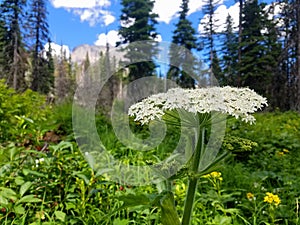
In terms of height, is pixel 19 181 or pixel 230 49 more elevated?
pixel 230 49

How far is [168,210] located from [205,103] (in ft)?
0.95

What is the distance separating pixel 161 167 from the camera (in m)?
0.84

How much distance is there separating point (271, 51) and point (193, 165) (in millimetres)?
20185

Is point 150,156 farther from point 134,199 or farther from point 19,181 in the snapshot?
point 134,199

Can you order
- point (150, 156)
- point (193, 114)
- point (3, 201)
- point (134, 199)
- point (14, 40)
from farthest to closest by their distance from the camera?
point (14, 40), point (150, 156), point (3, 201), point (193, 114), point (134, 199)

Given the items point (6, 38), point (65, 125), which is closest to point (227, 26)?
point (6, 38)

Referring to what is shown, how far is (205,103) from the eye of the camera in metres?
0.75

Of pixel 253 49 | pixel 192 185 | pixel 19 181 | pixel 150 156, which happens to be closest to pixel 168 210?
pixel 192 185

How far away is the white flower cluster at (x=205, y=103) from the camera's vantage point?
2.45 ft

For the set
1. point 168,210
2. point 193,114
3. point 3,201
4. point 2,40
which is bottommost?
point 3,201

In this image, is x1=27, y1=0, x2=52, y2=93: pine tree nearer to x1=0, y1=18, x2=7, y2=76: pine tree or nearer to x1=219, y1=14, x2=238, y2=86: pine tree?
x1=0, y1=18, x2=7, y2=76: pine tree

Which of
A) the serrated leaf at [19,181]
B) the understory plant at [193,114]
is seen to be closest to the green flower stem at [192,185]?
the understory plant at [193,114]

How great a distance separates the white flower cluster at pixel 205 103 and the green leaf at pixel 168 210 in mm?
205

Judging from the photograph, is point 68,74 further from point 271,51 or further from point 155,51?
point 155,51
